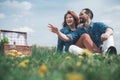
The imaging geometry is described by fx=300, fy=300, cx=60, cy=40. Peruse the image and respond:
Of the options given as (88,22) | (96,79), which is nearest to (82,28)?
(88,22)

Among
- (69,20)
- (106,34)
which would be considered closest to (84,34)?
(106,34)

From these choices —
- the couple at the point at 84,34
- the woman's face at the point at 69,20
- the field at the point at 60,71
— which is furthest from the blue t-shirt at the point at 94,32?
the field at the point at 60,71

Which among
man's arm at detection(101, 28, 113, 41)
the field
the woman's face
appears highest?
the woman's face

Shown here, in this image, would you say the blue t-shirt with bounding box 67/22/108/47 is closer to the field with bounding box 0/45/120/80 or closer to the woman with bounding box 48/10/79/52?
the woman with bounding box 48/10/79/52

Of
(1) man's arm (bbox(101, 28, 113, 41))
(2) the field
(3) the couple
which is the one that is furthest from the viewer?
(3) the couple

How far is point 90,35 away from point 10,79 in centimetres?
600

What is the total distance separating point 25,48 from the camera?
30.0 ft

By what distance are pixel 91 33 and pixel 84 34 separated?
1.85ft

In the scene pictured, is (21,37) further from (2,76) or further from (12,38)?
(2,76)

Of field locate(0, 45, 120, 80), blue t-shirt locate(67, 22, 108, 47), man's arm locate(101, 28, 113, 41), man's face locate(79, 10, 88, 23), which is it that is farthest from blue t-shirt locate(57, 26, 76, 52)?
field locate(0, 45, 120, 80)

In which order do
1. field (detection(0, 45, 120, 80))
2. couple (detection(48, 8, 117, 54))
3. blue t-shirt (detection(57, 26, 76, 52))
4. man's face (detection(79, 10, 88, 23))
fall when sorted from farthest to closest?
blue t-shirt (detection(57, 26, 76, 52)), man's face (detection(79, 10, 88, 23)), couple (detection(48, 8, 117, 54)), field (detection(0, 45, 120, 80))

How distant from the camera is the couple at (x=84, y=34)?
6.93 m

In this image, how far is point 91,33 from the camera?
741cm

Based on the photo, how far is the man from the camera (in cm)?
697
